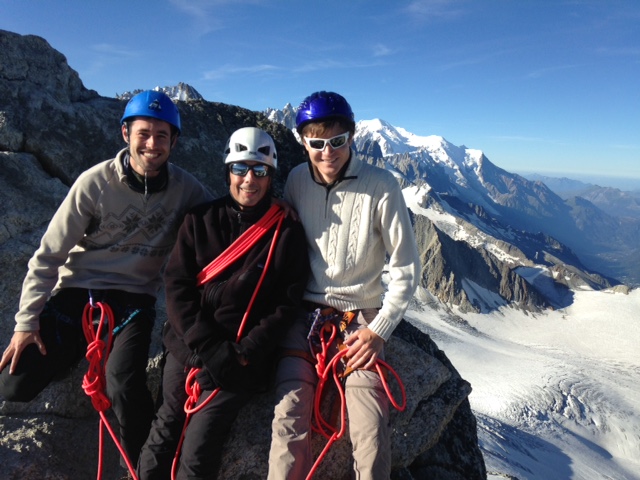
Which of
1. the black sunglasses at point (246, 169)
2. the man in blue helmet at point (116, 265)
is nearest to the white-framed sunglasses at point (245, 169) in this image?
the black sunglasses at point (246, 169)

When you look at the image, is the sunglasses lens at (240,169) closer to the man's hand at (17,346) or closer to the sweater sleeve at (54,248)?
the sweater sleeve at (54,248)

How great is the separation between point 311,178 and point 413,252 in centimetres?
182

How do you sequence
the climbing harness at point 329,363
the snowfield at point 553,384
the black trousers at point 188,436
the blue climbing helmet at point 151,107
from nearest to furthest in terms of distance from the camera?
the black trousers at point 188,436
the climbing harness at point 329,363
the blue climbing helmet at point 151,107
the snowfield at point 553,384

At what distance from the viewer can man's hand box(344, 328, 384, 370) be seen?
5.25 m

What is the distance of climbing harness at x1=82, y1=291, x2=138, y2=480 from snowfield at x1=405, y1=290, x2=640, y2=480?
17.9 meters

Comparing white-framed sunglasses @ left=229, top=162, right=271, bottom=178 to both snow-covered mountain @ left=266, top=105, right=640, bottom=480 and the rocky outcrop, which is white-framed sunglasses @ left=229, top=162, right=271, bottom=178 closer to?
the rocky outcrop

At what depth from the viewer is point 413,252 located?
5.54 m

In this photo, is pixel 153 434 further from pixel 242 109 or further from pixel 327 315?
pixel 242 109

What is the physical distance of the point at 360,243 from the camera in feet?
18.3

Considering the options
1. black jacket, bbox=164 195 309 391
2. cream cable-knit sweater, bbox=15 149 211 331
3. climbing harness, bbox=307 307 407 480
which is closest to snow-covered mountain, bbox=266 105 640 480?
climbing harness, bbox=307 307 407 480

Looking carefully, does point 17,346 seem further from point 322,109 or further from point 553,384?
point 553,384

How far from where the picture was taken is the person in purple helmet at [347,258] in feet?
16.7

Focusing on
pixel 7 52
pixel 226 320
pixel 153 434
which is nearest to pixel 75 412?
pixel 153 434

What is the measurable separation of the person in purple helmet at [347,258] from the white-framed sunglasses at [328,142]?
0.01m
